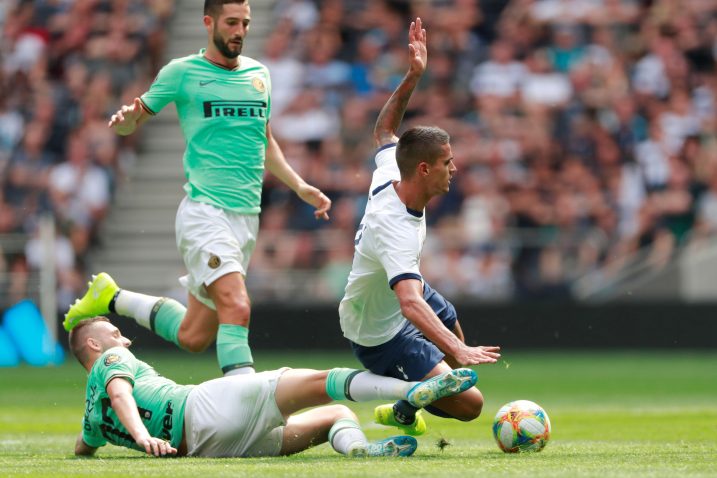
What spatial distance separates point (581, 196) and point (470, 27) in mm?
3880

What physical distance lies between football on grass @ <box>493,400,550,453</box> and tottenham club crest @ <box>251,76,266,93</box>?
304cm

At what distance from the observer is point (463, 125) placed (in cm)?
2011

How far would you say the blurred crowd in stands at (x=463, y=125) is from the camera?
1873cm

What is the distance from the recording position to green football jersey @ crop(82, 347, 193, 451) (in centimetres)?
759

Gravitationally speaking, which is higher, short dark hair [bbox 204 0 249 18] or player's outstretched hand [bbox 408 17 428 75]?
short dark hair [bbox 204 0 249 18]

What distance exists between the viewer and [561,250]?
18562 millimetres

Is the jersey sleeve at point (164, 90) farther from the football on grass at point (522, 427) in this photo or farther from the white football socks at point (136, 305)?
the football on grass at point (522, 427)

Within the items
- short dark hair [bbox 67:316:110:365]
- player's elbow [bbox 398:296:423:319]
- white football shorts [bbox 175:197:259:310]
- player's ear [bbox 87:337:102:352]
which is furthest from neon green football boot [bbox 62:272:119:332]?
player's elbow [bbox 398:296:423:319]

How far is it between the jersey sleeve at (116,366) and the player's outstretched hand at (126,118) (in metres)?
1.97

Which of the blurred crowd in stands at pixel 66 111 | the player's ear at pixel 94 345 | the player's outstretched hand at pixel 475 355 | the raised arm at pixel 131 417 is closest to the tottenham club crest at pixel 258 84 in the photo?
the player's ear at pixel 94 345

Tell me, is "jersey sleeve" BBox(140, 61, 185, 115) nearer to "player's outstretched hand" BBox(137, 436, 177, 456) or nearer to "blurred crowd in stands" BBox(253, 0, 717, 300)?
"player's outstretched hand" BBox(137, 436, 177, 456)

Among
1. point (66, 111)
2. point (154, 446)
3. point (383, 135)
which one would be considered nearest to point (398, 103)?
point (383, 135)

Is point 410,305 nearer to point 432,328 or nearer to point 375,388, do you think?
point 432,328

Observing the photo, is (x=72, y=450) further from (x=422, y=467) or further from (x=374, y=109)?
(x=374, y=109)
